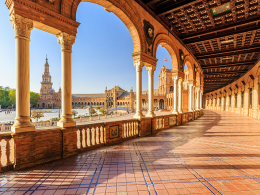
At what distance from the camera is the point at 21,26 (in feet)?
12.5

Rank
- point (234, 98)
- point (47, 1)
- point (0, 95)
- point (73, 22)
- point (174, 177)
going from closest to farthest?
point (174, 177), point (47, 1), point (73, 22), point (234, 98), point (0, 95)

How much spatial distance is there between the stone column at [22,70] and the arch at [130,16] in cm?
309

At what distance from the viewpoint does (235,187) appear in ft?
9.46

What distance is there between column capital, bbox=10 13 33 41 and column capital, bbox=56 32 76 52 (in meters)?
0.84

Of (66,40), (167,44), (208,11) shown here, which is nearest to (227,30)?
(208,11)

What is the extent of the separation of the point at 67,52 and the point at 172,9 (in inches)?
253

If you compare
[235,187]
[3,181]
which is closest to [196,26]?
[235,187]

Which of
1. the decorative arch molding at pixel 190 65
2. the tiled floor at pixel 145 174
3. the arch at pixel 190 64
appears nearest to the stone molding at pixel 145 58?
the tiled floor at pixel 145 174

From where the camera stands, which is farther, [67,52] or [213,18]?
[213,18]

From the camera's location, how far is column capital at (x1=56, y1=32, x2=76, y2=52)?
4.62 m

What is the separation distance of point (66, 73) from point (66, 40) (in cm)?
105

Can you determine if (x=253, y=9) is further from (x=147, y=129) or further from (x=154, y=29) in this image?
(x=147, y=129)

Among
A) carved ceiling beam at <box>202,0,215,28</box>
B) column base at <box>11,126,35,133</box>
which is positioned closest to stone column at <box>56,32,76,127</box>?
column base at <box>11,126,35,133</box>

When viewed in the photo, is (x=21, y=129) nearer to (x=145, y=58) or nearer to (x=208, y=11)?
(x=145, y=58)
